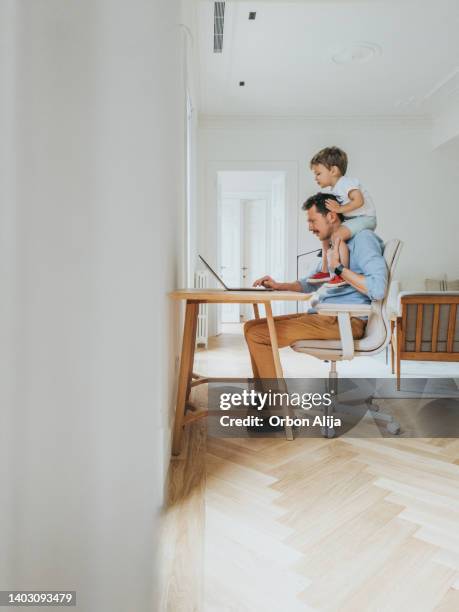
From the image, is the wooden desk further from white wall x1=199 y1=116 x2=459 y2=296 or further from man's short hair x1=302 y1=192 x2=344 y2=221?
white wall x1=199 y1=116 x2=459 y2=296

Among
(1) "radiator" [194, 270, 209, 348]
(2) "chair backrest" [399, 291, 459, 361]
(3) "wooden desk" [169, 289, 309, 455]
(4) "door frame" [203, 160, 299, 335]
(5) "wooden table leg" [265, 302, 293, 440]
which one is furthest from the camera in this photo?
(4) "door frame" [203, 160, 299, 335]

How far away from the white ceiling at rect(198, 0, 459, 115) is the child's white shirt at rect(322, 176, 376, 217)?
1934 millimetres

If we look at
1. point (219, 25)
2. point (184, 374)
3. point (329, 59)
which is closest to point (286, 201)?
point (329, 59)

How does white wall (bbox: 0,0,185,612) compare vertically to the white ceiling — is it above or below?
below

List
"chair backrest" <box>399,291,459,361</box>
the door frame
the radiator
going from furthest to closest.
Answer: the door frame, the radiator, "chair backrest" <box>399,291,459,361</box>

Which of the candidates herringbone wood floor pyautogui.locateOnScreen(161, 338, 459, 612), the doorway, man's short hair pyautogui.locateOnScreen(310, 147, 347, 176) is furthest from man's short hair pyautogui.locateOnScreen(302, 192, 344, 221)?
the doorway

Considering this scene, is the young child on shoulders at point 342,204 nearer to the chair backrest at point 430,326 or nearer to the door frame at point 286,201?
the chair backrest at point 430,326

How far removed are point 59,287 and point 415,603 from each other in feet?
3.20

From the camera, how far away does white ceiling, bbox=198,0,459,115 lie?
367 centimetres

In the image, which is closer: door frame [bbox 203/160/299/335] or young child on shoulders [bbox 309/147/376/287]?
young child on shoulders [bbox 309/147/376/287]

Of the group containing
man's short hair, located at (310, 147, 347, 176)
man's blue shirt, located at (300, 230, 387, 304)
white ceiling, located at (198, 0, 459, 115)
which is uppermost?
white ceiling, located at (198, 0, 459, 115)

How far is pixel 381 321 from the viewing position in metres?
2.05

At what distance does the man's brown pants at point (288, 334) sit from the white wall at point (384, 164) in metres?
3.97

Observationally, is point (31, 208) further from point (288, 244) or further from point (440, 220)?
point (440, 220)
